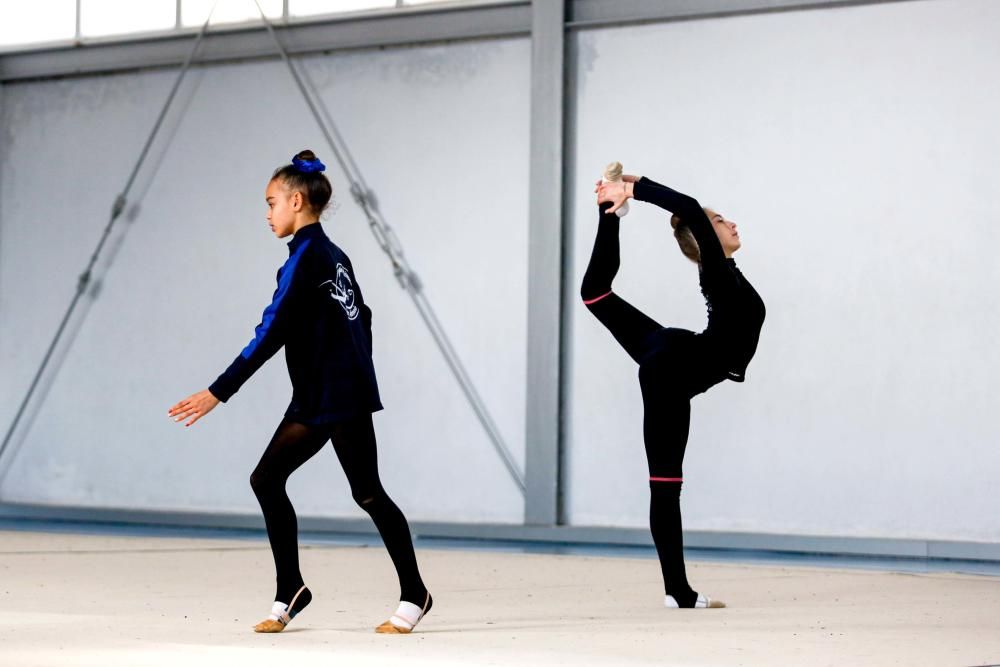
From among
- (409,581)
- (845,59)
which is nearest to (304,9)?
(845,59)

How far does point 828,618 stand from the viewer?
3.82 m

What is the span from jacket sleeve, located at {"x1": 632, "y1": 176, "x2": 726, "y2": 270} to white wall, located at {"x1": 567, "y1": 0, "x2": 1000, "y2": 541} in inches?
99.2

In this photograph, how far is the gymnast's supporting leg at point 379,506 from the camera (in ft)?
10.9

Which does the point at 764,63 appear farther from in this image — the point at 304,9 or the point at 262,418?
the point at 262,418

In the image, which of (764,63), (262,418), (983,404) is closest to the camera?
(983,404)

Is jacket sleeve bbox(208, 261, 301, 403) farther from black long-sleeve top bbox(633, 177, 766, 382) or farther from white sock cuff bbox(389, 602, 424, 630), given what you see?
black long-sleeve top bbox(633, 177, 766, 382)

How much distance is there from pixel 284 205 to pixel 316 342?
37cm

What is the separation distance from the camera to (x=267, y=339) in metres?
3.29

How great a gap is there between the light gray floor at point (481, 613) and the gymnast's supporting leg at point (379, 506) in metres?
0.07

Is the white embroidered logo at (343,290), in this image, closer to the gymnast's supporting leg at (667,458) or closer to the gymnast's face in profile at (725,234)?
the gymnast's supporting leg at (667,458)

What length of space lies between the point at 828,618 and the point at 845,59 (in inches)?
129

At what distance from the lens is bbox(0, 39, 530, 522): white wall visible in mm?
7109

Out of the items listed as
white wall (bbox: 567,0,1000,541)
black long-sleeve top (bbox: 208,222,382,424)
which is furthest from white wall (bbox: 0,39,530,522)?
black long-sleeve top (bbox: 208,222,382,424)

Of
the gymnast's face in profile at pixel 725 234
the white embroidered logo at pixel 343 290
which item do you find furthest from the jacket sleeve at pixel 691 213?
the white embroidered logo at pixel 343 290
